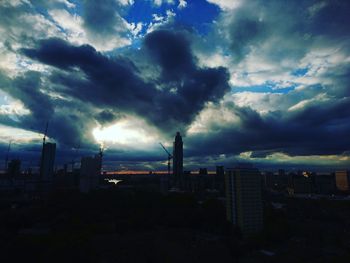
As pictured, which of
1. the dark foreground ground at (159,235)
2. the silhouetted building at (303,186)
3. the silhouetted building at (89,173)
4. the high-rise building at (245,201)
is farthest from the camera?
→ the silhouetted building at (303,186)

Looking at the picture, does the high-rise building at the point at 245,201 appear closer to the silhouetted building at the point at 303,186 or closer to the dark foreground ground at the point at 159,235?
the dark foreground ground at the point at 159,235

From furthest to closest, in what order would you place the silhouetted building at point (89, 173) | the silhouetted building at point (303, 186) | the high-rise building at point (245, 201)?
the silhouetted building at point (303, 186) → the silhouetted building at point (89, 173) → the high-rise building at point (245, 201)

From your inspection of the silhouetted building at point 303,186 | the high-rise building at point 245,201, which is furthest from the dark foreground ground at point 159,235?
the silhouetted building at point 303,186

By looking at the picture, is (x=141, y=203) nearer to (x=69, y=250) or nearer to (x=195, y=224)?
(x=195, y=224)

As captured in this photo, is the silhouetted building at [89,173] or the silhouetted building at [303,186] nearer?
the silhouetted building at [89,173]

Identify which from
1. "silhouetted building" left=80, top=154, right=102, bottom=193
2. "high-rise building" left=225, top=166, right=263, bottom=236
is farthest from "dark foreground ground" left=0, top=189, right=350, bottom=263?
"silhouetted building" left=80, top=154, right=102, bottom=193

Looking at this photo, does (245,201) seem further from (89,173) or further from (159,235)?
(89,173)

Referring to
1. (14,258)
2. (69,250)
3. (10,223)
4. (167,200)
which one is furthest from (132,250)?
(167,200)
